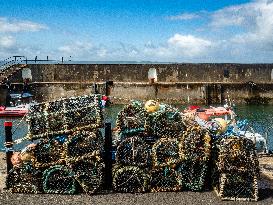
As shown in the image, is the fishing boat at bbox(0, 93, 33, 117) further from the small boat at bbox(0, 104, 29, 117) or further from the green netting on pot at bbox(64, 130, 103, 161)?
the green netting on pot at bbox(64, 130, 103, 161)

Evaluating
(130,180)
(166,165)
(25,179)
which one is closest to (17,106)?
(25,179)

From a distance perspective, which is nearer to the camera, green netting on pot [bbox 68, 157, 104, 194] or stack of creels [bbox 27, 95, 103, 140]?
green netting on pot [bbox 68, 157, 104, 194]

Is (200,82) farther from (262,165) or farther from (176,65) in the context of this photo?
(262,165)

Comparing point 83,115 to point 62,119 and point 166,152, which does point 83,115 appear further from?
point 166,152

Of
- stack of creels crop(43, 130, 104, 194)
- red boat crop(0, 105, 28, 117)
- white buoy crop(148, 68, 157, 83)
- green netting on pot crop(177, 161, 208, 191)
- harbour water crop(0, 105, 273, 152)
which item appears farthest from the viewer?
white buoy crop(148, 68, 157, 83)

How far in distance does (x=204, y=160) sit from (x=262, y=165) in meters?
3.16

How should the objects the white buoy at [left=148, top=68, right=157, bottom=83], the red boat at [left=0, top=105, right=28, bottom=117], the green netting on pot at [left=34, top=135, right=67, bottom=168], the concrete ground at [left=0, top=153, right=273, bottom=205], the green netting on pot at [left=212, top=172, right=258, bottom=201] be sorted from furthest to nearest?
the white buoy at [left=148, top=68, right=157, bottom=83], the red boat at [left=0, top=105, right=28, bottom=117], the green netting on pot at [left=34, top=135, right=67, bottom=168], the green netting on pot at [left=212, top=172, right=258, bottom=201], the concrete ground at [left=0, top=153, right=273, bottom=205]

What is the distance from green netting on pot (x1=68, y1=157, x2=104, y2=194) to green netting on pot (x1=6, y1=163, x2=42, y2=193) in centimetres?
90

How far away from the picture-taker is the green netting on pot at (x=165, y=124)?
989 centimetres

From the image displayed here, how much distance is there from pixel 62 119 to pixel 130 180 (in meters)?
2.17

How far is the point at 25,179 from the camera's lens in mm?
9438

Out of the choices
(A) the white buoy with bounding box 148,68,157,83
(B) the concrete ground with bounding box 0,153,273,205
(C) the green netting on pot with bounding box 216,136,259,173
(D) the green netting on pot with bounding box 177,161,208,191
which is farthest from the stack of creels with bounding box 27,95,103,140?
(A) the white buoy with bounding box 148,68,157,83

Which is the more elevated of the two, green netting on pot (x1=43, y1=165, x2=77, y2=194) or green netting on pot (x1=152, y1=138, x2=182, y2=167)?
green netting on pot (x1=152, y1=138, x2=182, y2=167)

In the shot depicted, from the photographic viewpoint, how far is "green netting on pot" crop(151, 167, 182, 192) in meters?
9.39
